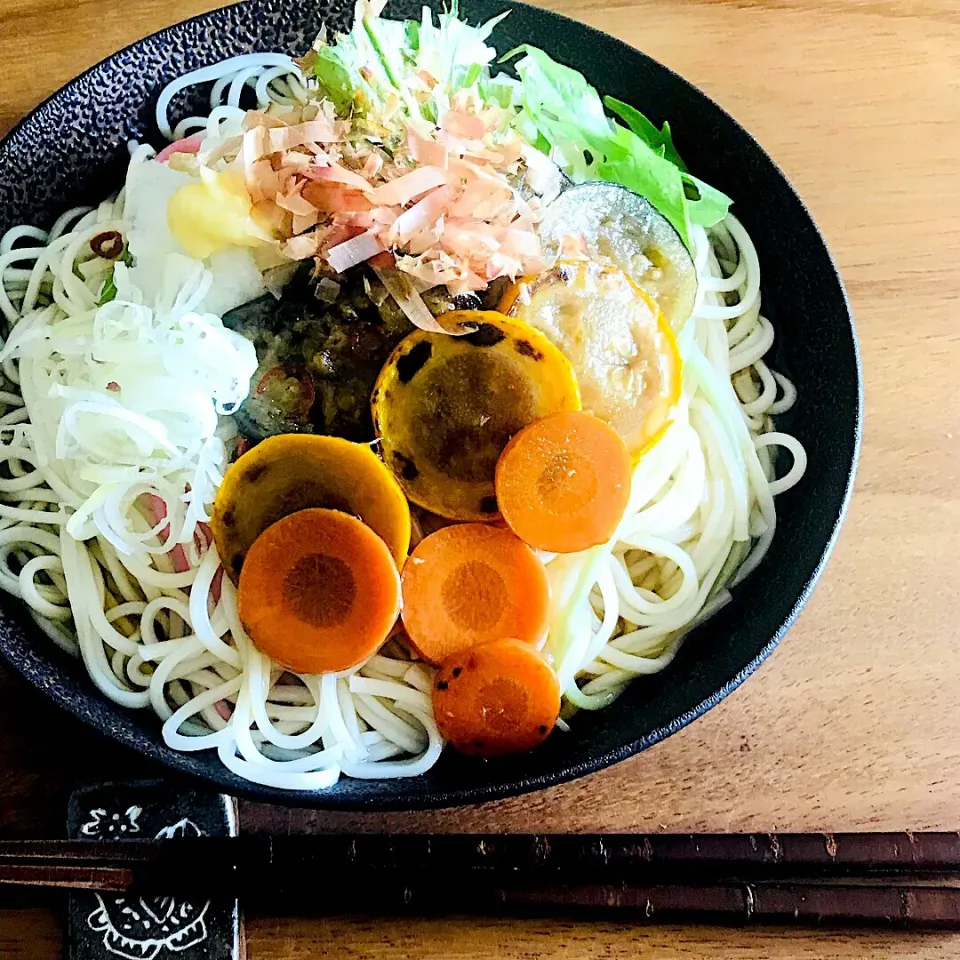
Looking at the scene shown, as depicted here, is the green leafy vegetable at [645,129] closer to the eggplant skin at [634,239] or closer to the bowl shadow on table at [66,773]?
the eggplant skin at [634,239]

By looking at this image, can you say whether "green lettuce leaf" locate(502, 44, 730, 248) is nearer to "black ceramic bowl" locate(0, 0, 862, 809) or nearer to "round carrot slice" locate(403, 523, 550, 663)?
"black ceramic bowl" locate(0, 0, 862, 809)

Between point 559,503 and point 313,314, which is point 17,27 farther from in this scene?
point 559,503

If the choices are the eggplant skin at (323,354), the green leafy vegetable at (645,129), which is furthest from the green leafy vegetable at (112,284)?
the green leafy vegetable at (645,129)

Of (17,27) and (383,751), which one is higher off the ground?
(17,27)

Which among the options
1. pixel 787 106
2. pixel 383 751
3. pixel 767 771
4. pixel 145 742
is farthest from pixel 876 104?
pixel 145 742

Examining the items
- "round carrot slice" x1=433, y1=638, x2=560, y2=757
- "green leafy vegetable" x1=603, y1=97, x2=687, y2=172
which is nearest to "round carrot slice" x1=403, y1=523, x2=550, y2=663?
"round carrot slice" x1=433, y1=638, x2=560, y2=757

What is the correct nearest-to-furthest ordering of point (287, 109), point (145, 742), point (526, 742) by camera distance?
point (145, 742), point (526, 742), point (287, 109)

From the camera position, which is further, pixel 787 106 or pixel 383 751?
pixel 787 106

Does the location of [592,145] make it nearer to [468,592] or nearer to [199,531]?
[468,592]
